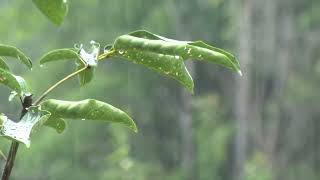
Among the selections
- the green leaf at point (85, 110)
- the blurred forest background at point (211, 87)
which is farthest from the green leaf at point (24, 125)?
the blurred forest background at point (211, 87)

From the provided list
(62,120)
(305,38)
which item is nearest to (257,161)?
(305,38)

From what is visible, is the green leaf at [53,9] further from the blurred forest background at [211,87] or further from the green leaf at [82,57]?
the blurred forest background at [211,87]

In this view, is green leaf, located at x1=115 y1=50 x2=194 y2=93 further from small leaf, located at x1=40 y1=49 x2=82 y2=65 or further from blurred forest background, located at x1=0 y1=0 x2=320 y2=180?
blurred forest background, located at x1=0 y1=0 x2=320 y2=180

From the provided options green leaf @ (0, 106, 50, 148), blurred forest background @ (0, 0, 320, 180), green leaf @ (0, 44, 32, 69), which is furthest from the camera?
blurred forest background @ (0, 0, 320, 180)

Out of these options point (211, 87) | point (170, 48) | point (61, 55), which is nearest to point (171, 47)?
point (170, 48)

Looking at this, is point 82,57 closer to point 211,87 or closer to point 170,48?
point 170,48

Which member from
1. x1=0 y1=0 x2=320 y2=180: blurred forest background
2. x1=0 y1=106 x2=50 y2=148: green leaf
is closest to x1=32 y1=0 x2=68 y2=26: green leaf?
x1=0 y1=106 x2=50 y2=148: green leaf
